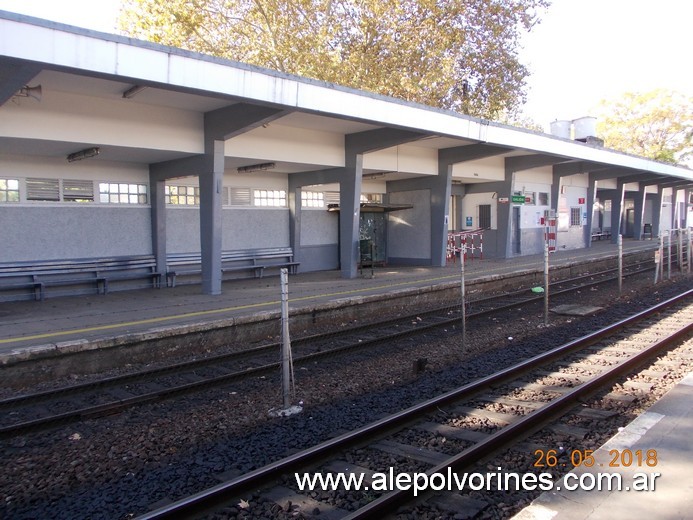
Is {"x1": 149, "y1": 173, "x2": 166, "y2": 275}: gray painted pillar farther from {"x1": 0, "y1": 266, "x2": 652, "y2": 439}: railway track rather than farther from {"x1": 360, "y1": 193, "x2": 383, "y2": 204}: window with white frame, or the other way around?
{"x1": 360, "y1": 193, "x2": 383, "y2": 204}: window with white frame

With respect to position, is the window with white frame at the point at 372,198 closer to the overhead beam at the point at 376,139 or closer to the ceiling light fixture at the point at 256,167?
the overhead beam at the point at 376,139

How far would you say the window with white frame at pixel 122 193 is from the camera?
13.4m

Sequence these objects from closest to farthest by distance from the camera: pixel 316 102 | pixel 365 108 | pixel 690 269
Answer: pixel 316 102 → pixel 365 108 → pixel 690 269

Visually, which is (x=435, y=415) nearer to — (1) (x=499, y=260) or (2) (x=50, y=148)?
(2) (x=50, y=148)

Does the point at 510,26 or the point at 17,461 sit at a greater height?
the point at 510,26

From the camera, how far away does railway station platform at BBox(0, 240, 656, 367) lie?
8.13 metres

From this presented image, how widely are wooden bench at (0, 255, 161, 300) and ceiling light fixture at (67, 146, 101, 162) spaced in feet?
7.55

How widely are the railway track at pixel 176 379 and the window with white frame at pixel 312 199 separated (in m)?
7.70

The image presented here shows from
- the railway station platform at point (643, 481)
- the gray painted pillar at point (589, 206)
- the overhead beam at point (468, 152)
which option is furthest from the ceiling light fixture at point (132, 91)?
the gray painted pillar at point (589, 206)

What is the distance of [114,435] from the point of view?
223 inches

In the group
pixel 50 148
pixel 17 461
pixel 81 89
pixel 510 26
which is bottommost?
pixel 17 461

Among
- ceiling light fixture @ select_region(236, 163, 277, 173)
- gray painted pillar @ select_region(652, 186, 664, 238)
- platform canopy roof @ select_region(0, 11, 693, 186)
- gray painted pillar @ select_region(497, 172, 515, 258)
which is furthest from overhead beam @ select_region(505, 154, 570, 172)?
gray painted pillar @ select_region(652, 186, 664, 238)

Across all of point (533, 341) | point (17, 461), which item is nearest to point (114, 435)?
point (17, 461)

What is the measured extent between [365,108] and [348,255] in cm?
500
